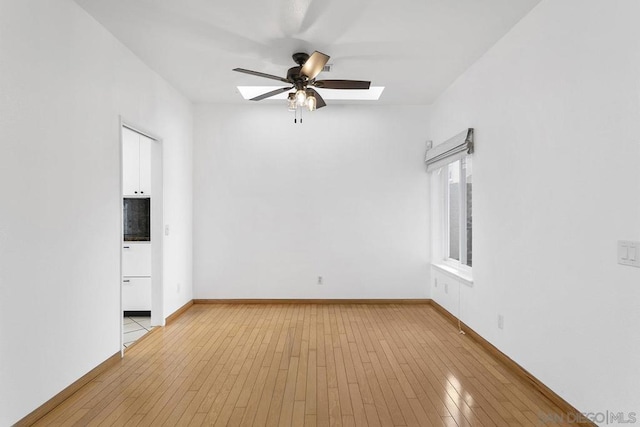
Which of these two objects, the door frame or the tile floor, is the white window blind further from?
the tile floor

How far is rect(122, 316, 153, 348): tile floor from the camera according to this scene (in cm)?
398

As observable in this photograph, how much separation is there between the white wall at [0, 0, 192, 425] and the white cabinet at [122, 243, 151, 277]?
1.28m

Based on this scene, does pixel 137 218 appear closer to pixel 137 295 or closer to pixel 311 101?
pixel 137 295

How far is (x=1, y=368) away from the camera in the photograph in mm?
2105

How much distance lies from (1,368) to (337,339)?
2.73 meters

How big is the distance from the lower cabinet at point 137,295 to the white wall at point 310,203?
84cm

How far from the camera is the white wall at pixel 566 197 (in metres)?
2.02

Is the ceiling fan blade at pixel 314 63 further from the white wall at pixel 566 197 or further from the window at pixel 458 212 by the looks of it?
the window at pixel 458 212

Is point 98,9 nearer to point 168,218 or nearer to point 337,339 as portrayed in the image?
point 168,218

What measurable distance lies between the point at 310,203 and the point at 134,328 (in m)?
2.77

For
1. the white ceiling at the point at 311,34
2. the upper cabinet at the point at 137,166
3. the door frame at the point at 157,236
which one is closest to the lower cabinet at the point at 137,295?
the door frame at the point at 157,236

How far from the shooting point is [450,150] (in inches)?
173

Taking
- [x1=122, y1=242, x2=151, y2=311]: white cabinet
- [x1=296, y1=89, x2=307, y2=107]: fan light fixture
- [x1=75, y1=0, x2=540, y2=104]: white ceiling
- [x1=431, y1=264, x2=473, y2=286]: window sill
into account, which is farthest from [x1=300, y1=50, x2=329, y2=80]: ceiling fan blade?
[x1=122, y1=242, x2=151, y2=311]: white cabinet

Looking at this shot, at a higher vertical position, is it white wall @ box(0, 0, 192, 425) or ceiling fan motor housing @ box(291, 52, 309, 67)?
ceiling fan motor housing @ box(291, 52, 309, 67)
